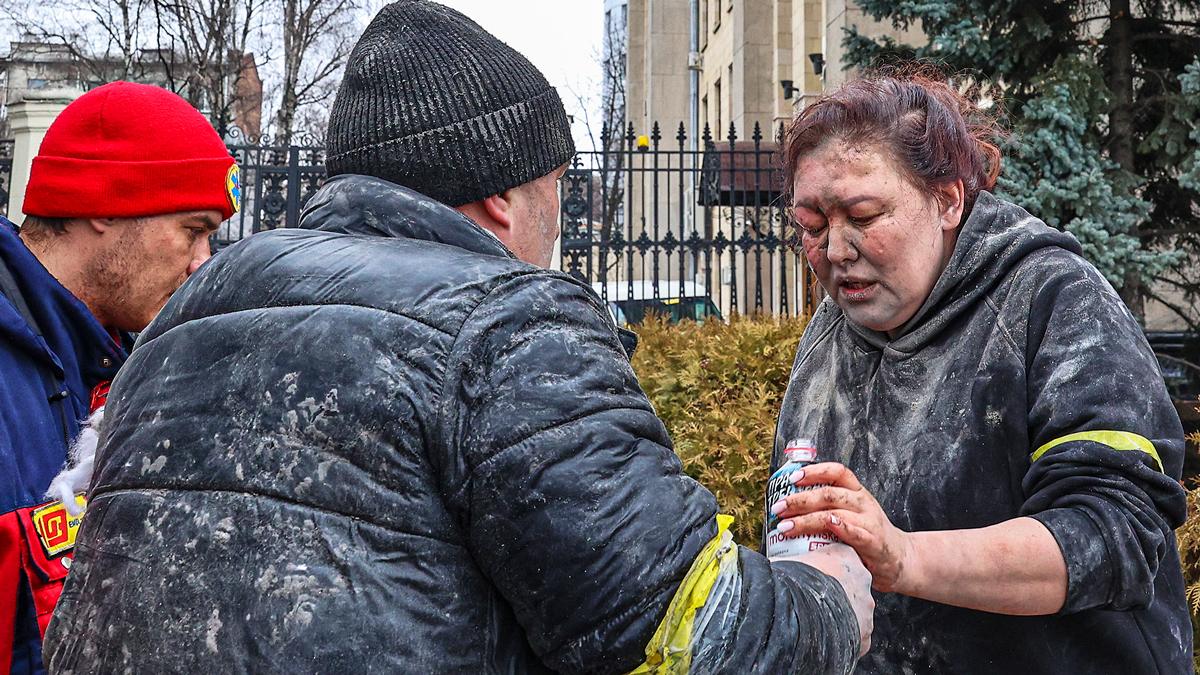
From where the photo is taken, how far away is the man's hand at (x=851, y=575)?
4.93 feet

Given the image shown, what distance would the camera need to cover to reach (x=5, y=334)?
2.18m

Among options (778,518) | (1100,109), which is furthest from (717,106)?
(778,518)

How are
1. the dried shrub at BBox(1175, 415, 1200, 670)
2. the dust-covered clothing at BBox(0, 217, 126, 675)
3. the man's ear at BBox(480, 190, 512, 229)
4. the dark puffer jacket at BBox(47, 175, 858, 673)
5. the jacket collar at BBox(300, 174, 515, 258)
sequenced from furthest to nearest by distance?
the dried shrub at BBox(1175, 415, 1200, 670) < the dust-covered clothing at BBox(0, 217, 126, 675) < the man's ear at BBox(480, 190, 512, 229) < the jacket collar at BBox(300, 174, 515, 258) < the dark puffer jacket at BBox(47, 175, 858, 673)

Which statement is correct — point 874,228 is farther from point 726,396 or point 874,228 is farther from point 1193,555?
point 726,396

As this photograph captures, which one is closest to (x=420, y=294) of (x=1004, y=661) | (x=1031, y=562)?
(x=1031, y=562)

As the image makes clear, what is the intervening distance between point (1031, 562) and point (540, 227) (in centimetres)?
101

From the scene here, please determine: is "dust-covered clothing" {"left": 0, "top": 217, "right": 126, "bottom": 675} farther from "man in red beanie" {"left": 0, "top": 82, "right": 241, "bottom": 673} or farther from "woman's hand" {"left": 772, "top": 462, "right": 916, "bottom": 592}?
"woman's hand" {"left": 772, "top": 462, "right": 916, "bottom": 592}

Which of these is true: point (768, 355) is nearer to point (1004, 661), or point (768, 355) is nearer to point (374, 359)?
point (1004, 661)

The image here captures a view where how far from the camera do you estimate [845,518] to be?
166cm

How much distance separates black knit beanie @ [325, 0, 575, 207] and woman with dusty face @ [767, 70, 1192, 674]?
717 mm

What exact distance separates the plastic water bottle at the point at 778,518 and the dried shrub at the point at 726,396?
251 cm

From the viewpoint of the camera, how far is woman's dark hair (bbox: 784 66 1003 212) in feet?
7.02

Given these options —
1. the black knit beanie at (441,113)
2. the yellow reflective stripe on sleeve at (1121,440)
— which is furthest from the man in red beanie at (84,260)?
the yellow reflective stripe on sleeve at (1121,440)

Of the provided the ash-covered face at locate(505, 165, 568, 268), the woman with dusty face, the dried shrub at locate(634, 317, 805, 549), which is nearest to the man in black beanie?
the ash-covered face at locate(505, 165, 568, 268)
